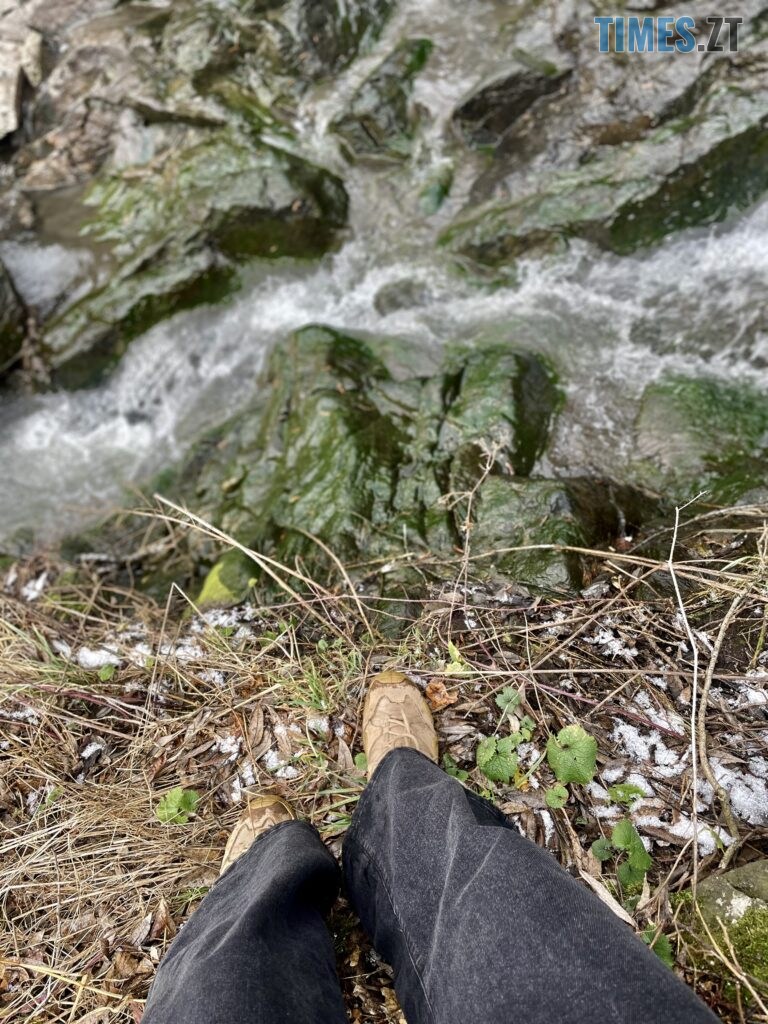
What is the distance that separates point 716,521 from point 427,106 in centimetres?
397

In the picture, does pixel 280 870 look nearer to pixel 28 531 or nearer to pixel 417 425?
pixel 417 425

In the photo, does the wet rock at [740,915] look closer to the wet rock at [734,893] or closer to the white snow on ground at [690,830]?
the wet rock at [734,893]

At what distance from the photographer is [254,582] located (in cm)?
316

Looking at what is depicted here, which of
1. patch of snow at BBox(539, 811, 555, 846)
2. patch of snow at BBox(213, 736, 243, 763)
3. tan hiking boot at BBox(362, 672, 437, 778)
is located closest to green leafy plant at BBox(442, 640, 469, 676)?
tan hiking boot at BBox(362, 672, 437, 778)

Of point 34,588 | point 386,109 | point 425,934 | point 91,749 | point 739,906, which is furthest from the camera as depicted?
point 386,109

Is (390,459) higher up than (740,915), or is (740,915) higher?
(390,459)

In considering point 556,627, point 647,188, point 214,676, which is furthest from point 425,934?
point 647,188

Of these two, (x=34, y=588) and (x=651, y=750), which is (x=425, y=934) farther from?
(x=34, y=588)

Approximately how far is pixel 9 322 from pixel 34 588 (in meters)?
2.31

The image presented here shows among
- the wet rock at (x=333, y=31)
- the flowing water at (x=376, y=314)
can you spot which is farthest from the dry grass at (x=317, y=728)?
the wet rock at (x=333, y=31)

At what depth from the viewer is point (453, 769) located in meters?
2.45

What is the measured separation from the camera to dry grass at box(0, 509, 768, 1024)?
216 cm

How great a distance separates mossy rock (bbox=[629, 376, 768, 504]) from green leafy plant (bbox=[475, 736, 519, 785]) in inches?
63.0

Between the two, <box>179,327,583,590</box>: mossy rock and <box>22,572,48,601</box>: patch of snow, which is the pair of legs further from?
<box>22,572,48,601</box>: patch of snow
